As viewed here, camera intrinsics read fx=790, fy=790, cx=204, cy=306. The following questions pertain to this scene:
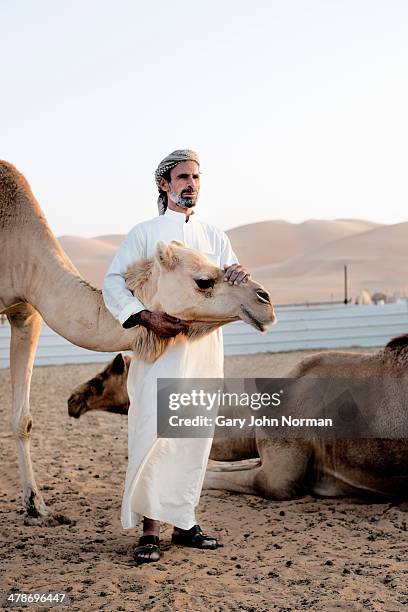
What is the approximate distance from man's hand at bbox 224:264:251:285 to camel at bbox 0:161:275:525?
0.10 ft

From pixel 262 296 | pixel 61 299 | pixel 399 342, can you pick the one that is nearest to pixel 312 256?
pixel 399 342

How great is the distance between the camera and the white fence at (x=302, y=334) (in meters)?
14.4

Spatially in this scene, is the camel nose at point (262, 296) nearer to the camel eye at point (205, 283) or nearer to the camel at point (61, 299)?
the camel at point (61, 299)

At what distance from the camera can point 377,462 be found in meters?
5.19

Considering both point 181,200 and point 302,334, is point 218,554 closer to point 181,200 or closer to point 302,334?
point 181,200

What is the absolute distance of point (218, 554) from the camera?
14.2 feet

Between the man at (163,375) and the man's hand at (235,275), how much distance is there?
363 mm

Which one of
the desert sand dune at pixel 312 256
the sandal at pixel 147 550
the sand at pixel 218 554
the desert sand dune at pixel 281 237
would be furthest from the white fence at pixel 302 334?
the desert sand dune at pixel 281 237

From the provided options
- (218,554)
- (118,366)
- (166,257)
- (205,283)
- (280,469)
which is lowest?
(218,554)

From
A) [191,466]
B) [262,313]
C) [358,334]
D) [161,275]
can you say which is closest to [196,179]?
[161,275]

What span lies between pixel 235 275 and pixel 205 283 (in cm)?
16

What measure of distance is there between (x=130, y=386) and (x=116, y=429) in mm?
3847

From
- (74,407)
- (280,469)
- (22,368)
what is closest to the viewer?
(280,469)

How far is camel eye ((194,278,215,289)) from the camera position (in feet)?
12.6
